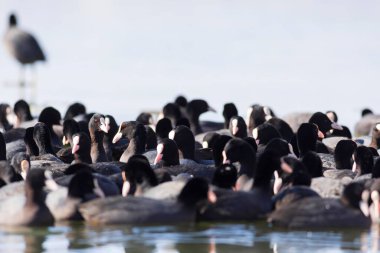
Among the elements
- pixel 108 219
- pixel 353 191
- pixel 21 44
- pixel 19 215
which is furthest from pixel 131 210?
pixel 21 44

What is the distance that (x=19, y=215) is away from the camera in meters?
15.8

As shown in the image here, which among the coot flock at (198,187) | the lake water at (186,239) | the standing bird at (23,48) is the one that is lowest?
the lake water at (186,239)

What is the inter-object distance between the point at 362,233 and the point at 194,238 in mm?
1982

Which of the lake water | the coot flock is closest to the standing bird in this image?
the coot flock

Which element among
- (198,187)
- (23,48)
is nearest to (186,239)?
(198,187)

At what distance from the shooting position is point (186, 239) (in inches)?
576

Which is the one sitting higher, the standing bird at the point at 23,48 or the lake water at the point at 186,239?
the standing bird at the point at 23,48

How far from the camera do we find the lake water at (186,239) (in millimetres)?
14109

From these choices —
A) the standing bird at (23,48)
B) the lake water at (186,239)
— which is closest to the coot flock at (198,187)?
the lake water at (186,239)

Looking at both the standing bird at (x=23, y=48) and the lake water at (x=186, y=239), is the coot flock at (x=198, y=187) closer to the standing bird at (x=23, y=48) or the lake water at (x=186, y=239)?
the lake water at (x=186, y=239)

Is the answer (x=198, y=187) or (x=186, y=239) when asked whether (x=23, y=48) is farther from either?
(x=186, y=239)

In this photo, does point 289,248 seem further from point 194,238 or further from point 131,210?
point 131,210

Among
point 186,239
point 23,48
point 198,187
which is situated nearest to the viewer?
point 186,239

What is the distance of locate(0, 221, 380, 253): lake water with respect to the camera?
14.1 m
